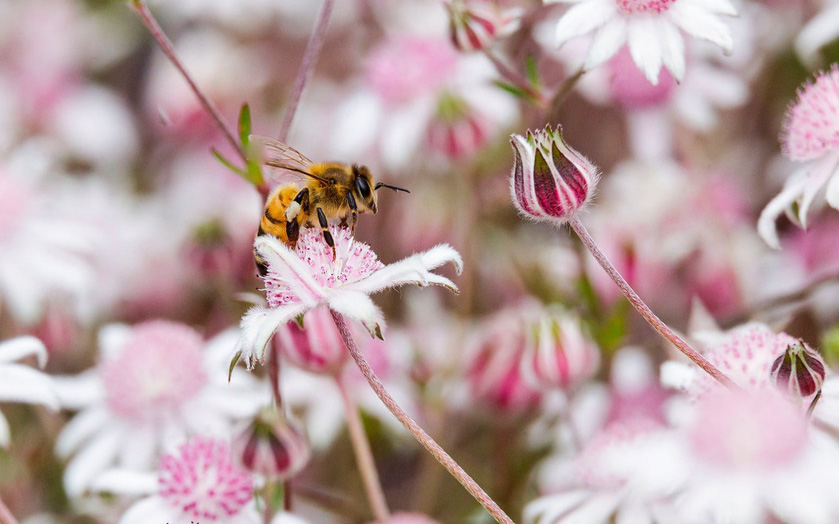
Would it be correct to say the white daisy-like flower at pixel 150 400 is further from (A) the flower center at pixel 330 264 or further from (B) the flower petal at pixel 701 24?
(B) the flower petal at pixel 701 24

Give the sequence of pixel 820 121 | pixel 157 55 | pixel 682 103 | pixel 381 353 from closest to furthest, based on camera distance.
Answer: pixel 820 121, pixel 381 353, pixel 682 103, pixel 157 55

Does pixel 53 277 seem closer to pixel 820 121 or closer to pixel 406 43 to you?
pixel 406 43

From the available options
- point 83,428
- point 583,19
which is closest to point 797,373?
point 583,19

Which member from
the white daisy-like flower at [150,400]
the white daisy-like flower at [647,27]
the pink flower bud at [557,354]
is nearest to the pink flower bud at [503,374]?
the pink flower bud at [557,354]

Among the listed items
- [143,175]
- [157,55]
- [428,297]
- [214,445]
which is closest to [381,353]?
[428,297]

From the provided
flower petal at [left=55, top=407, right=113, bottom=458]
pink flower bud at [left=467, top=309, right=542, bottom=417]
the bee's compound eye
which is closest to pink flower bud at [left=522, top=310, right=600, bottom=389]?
pink flower bud at [left=467, top=309, right=542, bottom=417]

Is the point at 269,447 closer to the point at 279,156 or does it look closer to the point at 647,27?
the point at 279,156
